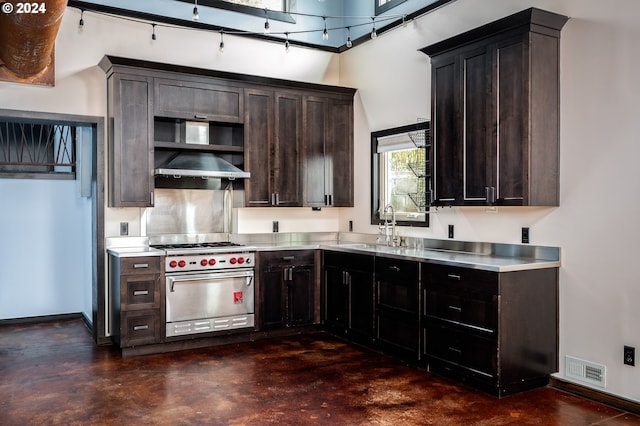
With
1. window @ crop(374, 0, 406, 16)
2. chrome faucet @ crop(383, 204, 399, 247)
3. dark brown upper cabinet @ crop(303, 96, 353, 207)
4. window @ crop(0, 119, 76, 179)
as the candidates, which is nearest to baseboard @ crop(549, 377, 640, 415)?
chrome faucet @ crop(383, 204, 399, 247)

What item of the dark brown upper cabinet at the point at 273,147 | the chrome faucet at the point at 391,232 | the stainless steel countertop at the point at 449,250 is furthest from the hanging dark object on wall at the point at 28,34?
the chrome faucet at the point at 391,232

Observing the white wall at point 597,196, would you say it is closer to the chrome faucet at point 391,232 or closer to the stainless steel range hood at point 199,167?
the chrome faucet at point 391,232

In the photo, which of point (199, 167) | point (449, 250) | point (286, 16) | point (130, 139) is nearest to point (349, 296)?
point (449, 250)

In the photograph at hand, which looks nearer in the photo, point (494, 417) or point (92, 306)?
point (494, 417)

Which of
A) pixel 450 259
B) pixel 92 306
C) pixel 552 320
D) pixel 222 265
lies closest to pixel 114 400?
pixel 222 265

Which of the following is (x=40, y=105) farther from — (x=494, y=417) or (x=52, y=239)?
(x=494, y=417)

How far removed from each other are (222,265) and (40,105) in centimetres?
217

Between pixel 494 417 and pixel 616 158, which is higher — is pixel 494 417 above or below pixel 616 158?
below

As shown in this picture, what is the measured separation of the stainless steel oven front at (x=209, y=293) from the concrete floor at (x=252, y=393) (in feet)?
0.82

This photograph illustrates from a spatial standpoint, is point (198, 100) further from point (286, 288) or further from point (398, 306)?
point (398, 306)

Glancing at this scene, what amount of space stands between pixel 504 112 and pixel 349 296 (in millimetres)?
2231

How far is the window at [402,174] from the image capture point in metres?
5.05

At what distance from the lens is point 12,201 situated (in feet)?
20.0

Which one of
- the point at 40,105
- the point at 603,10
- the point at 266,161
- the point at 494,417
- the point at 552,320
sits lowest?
the point at 494,417
